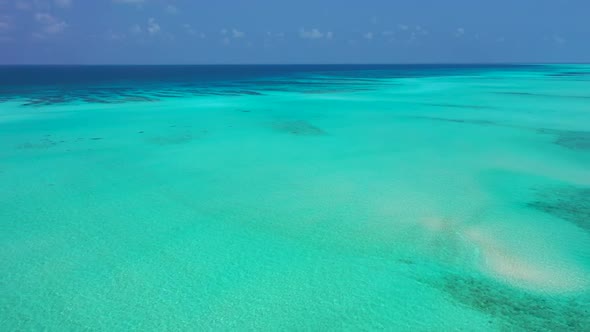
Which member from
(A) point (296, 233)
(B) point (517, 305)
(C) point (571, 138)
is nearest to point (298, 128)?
(C) point (571, 138)

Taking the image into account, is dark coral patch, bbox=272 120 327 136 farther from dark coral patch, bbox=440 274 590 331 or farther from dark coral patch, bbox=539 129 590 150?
dark coral patch, bbox=440 274 590 331

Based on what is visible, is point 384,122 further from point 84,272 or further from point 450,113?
point 84,272

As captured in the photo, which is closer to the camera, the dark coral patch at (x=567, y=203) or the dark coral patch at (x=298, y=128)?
Result: the dark coral patch at (x=567, y=203)

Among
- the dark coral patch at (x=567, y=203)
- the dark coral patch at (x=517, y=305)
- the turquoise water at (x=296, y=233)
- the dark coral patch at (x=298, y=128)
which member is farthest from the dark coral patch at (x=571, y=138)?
the dark coral patch at (x=517, y=305)

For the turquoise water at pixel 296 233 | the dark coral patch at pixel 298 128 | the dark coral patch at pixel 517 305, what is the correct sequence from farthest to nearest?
the dark coral patch at pixel 298 128, the turquoise water at pixel 296 233, the dark coral patch at pixel 517 305

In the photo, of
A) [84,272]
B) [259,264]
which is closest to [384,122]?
[259,264]

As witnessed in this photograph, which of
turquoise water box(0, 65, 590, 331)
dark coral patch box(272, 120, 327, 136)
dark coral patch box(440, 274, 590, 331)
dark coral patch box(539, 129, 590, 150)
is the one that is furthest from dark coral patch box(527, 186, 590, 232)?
dark coral patch box(272, 120, 327, 136)

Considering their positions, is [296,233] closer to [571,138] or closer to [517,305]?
[517,305]

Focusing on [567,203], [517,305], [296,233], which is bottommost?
[517,305]

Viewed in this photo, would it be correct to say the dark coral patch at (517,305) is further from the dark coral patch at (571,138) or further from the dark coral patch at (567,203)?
the dark coral patch at (571,138)
